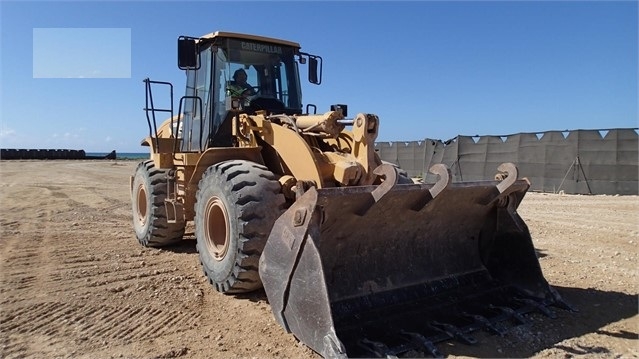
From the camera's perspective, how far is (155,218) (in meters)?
7.11

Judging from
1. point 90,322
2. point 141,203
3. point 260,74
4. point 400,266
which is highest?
point 260,74

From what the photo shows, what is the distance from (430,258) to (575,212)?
7.69 m

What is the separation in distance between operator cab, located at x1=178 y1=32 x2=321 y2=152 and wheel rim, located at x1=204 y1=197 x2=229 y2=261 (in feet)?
4.10

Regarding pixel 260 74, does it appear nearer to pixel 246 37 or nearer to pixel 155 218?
pixel 246 37

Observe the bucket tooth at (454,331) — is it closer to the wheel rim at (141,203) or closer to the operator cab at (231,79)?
the operator cab at (231,79)

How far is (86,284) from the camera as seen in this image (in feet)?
17.5

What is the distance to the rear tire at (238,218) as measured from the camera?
461 cm

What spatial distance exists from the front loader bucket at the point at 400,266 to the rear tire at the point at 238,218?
0.69 meters

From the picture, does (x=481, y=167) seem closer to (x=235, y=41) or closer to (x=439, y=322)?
(x=235, y=41)

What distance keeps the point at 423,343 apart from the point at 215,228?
8.70 ft

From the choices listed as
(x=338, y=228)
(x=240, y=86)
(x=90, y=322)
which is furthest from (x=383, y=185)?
(x=240, y=86)

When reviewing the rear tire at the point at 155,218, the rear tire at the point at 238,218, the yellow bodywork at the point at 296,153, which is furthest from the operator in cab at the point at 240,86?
the rear tire at the point at 155,218

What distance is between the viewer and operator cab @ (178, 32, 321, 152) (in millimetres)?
6289

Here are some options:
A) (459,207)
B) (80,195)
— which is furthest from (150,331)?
(80,195)
